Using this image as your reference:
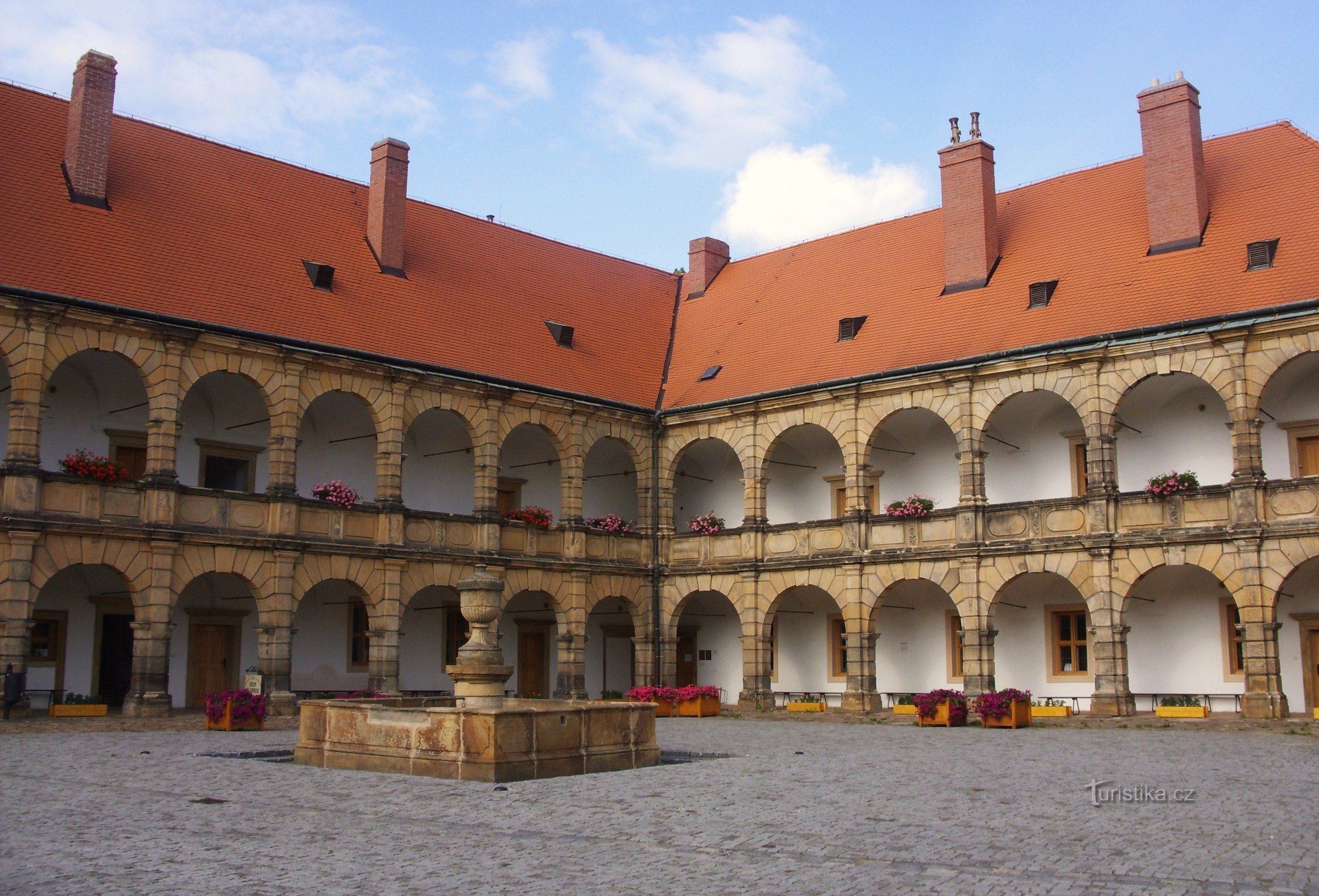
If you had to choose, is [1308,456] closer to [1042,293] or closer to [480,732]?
[1042,293]

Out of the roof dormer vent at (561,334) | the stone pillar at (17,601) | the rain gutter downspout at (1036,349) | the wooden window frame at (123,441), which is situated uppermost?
the roof dormer vent at (561,334)

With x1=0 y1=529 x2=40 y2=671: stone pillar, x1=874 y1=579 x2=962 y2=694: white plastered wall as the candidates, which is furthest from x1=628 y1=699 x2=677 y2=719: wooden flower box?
x1=0 y1=529 x2=40 y2=671: stone pillar

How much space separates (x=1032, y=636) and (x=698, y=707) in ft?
22.7

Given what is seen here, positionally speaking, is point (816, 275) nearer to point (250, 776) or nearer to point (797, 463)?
point (797, 463)

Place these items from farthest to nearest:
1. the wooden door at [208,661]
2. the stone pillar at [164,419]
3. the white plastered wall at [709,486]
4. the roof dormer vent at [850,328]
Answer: the white plastered wall at [709,486]
the roof dormer vent at [850,328]
the wooden door at [208,661]
the stone pillar at [164,419]

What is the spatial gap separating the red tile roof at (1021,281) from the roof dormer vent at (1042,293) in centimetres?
12

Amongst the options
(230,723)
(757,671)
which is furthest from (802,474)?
(230,723)

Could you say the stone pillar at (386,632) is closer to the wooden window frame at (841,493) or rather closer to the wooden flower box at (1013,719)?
the wooden window frame at (841,493)

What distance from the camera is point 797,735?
20297 millimetres

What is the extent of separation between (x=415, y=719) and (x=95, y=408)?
1329cm

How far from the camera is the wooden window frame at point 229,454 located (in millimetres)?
25406

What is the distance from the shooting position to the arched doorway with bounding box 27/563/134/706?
23.4 m

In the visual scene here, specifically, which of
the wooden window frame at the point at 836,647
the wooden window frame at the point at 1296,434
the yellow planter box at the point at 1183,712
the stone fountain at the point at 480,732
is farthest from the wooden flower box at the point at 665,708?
the wooden window frame at the point at 1296,434

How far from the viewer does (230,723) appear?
811 inches
